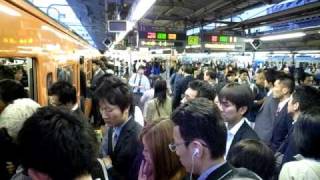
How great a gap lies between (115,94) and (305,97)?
77.0 inches

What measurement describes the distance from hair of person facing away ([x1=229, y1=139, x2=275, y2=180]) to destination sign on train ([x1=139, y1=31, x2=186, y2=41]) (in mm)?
11204

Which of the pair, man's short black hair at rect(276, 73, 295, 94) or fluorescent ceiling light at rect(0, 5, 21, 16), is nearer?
fluorescent ceiling light at rect(0, 5, 21, 16)

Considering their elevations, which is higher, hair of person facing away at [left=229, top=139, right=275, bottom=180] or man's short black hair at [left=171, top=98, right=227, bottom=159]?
man's short black hair at [left=171, top=98, right=227, bottom=159]

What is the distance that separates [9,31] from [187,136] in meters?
2.06

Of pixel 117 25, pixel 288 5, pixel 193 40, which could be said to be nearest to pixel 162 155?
pixel 117 25

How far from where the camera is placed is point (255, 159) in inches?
88.0

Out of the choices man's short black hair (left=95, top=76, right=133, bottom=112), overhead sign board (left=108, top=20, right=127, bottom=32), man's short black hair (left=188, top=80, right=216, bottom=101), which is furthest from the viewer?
overhead sign board (left=108, top=20, right=127, bottom=32)

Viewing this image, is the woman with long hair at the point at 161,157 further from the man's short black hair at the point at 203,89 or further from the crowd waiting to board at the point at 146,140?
the man's short black hair at the point at 203,89

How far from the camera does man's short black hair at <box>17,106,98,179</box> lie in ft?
4.42

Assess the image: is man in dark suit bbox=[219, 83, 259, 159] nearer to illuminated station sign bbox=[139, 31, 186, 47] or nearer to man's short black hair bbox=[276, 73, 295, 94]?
man's short black hair bbox=[276, 73, 295, 94]

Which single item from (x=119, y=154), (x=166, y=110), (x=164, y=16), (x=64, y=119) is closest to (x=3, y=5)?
(x=119, y=154)

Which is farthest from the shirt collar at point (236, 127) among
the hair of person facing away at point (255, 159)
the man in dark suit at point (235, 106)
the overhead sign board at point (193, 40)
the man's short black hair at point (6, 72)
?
the overhead sign board at point (193, 40)

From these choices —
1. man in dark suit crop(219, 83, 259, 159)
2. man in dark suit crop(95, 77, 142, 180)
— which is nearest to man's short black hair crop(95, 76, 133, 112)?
man in dark suit crop(95, 77, 142, 180)

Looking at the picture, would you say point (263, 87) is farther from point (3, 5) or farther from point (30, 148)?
point (30, 148)
